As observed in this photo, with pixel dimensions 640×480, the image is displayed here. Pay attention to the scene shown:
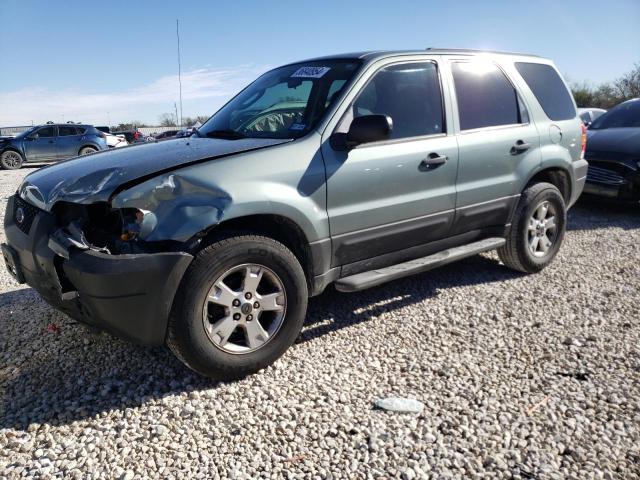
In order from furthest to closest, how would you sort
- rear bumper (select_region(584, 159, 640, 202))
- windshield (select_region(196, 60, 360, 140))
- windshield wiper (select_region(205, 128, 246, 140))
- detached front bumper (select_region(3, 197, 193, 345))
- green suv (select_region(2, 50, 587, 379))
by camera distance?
rear bumper (select_region(584, 159, 640, 202))
windshield wiper (select_region(205, 128, 246, 140))
windshield (select_region(196, 60, 360, 140))
green suv (select_region(2, 50, 587, 379))
detached front bumper (select_region(3, 197, 193, 345))

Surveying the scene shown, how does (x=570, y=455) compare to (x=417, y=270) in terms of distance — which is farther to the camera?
(x=417, y=270)

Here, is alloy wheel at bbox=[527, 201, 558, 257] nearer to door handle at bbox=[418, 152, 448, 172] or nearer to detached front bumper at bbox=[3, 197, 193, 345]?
door handle at bbox=[418, 152, 448, 172]

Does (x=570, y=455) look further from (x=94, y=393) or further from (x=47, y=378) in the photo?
(x=47, y=378)

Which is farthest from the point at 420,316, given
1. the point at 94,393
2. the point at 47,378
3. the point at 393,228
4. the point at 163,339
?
the point at 47,378

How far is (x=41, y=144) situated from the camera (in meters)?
18.3

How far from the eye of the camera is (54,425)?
104 inches

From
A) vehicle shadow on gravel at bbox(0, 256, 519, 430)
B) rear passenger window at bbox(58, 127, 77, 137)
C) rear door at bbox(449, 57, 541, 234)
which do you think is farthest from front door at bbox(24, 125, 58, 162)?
rear door at bbox(449, 57, 541, 234)

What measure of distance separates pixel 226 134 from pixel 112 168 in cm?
107

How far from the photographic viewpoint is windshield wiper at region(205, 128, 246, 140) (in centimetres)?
363

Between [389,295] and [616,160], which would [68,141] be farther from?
[389,295]

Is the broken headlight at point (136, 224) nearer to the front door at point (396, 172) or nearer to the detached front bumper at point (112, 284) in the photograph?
the detached front bumper at point (112, 284)

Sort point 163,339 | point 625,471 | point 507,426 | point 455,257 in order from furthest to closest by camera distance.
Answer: point 455,257 < point 163,339 < point 507,426 < point 625,471

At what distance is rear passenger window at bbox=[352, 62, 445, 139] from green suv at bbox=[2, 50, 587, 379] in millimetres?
11

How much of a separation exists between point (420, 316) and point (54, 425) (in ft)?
A: 8.03
